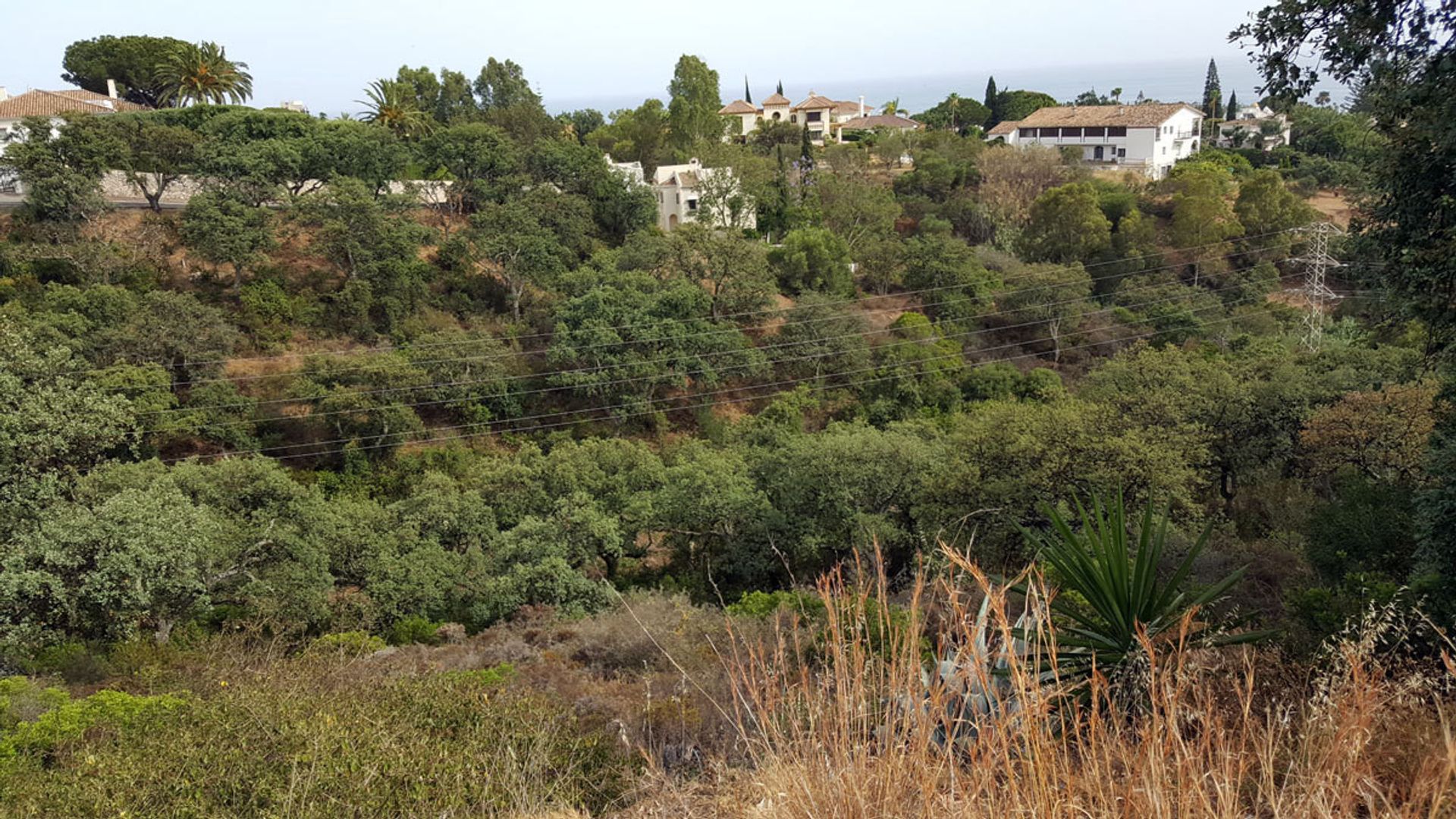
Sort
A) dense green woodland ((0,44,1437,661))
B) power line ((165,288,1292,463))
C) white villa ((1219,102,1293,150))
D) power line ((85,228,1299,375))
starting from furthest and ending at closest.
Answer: white villa ((1219,102,1293,150)), power line ((85,228,1299,375)), power line ((165,288,1292,463)), dense green woodland ((0,44,1437,661))

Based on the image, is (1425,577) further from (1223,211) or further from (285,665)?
(1223,211)

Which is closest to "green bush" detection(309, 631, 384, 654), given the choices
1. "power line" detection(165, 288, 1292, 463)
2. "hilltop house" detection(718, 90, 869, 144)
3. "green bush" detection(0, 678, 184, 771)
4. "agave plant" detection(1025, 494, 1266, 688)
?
"green bush" detection(0, 678, 184, 771)

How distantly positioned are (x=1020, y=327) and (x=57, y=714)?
1122 inches

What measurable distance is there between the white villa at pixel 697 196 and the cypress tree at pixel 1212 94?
128 feet

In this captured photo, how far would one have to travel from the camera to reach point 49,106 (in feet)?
113

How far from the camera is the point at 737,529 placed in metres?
16.8

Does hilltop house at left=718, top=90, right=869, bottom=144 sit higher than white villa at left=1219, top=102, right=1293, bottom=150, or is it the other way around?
hilltop house at left=718, top=90, right=869, bottom=144

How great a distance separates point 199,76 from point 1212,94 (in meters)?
58.9

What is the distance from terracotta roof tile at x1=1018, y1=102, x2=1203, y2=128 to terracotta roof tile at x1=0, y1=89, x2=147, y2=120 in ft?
143

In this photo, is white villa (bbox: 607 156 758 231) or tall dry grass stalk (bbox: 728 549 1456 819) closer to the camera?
tall dry grass stalk (bbox: 728 549 1456 819)

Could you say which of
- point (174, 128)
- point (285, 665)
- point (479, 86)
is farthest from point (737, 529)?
point (479, 86)

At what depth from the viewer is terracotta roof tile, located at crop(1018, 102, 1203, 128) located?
47.1 metres

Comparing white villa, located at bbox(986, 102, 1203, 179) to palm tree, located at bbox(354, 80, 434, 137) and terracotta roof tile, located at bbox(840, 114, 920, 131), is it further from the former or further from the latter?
palm tree, located at bbox(354, 80, 434, 137)

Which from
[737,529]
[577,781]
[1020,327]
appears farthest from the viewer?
[1020,327]
